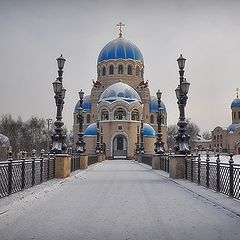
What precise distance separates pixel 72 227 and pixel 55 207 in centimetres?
245

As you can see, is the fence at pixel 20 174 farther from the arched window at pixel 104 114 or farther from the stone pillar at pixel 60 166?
the arched window at pixel 104 114

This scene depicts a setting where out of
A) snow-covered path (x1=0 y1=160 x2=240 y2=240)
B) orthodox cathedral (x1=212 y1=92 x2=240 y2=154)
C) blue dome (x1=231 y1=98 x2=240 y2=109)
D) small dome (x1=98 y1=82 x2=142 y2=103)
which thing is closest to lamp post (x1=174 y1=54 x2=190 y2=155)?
snow-covered path (x1=0 y1=160 x2=240 y2=240)

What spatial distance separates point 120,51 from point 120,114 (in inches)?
492

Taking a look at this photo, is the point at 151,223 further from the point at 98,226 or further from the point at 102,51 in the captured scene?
the point at 102,51

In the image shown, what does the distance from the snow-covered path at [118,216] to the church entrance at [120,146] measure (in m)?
51.5

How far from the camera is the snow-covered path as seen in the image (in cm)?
633

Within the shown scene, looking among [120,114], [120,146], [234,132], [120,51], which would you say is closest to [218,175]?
[120,114]

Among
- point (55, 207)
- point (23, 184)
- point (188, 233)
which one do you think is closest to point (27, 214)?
point (55, 207)

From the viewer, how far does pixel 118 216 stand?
8000 mm

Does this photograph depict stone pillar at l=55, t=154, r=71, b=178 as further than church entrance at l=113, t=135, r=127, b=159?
No

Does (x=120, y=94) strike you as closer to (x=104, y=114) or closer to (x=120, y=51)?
(x=104, y=114)

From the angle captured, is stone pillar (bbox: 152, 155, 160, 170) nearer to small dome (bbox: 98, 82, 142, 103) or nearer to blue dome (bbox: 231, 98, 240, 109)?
small dome (bbox: 98, 82, 142, 103)

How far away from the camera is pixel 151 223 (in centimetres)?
724

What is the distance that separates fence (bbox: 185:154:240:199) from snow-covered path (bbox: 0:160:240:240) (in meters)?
0.42
